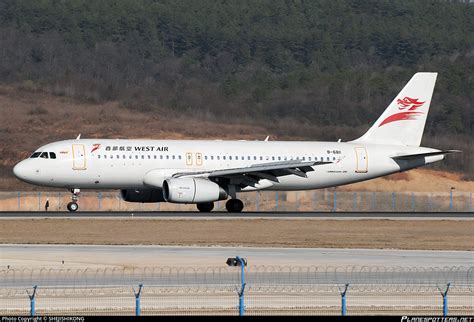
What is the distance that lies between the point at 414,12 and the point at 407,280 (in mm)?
138044

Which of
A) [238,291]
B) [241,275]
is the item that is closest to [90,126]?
[241,275]

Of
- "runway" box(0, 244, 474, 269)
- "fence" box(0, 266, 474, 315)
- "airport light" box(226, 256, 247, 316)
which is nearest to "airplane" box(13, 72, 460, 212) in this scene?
"runway" box(0, 244, 474, 269)

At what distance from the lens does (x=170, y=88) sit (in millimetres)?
103312

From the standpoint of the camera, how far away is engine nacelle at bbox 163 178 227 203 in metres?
53.0

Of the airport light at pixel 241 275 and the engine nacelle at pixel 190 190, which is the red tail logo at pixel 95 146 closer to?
the engine nacelle at pixel 190 190

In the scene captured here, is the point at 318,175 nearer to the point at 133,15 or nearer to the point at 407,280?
the point at 407,280

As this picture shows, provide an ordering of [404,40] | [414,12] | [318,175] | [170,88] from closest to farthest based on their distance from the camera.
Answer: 1. [318,175]
2. [170,88]
3. [404,40]
4. [414,12]

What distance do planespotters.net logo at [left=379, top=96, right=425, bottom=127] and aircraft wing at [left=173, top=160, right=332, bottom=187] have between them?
9.25 meters

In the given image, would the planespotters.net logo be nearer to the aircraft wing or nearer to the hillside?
the aircraft wing

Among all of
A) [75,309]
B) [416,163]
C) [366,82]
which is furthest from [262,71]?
[75,309]

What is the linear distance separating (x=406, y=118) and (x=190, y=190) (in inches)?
687

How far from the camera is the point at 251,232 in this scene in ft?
147

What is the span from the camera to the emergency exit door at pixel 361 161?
61250 millimetres

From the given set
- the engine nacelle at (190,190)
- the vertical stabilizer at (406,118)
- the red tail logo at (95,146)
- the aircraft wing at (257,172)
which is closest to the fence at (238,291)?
the engine nacelle at (190,190)
